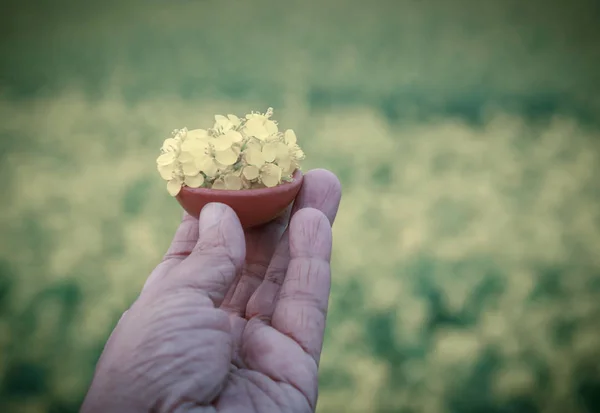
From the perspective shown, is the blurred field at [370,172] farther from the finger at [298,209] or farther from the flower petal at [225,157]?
the flower petal at [225,157]

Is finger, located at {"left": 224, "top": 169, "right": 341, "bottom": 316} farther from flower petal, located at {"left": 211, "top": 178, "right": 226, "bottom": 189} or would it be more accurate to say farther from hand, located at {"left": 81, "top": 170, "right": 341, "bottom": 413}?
flower petal, located at {"left": 211, "top": 178, "right": 226, "bottom": 189}

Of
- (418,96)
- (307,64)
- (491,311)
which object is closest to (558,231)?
(491,311)

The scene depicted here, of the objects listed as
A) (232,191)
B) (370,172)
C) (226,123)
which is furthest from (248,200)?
(370,172)

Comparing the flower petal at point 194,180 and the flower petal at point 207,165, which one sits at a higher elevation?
the flower petal at point 207,165

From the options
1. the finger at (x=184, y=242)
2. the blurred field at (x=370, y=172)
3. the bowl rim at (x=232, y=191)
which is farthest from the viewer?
the blurred field at (x=370, y=172)

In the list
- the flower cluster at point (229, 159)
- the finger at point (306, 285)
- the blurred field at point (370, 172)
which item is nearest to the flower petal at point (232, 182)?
the flower cluster at point (229, 159)

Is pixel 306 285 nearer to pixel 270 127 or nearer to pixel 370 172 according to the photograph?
pixel 270 127

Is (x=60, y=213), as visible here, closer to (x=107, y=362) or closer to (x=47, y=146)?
(x=47, y=146)
